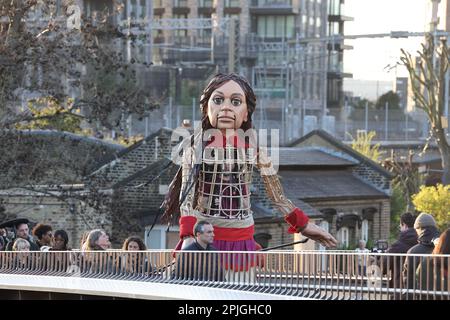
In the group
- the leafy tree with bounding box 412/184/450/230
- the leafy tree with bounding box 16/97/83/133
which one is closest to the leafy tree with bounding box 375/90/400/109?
the leafy tree with bounding box 16/97/83/133

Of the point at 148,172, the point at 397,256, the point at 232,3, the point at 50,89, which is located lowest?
the point at 148,172

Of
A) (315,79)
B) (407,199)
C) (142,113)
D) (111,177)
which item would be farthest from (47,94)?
(315,79)

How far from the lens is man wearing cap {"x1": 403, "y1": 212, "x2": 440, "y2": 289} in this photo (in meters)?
10.9

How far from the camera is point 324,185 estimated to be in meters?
38.6

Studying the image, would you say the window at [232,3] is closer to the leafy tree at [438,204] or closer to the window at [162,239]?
the leafy tree at [438,204]

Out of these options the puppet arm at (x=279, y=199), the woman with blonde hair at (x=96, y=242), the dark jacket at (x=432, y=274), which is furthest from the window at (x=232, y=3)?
the dark jacket at (x=432, y=274)

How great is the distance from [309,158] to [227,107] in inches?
1000

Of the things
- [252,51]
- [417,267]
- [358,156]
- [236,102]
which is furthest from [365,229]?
[252,51]

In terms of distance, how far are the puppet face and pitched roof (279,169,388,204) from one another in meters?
19.6

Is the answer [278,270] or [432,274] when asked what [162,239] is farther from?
[432,274]

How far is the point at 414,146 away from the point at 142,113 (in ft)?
134

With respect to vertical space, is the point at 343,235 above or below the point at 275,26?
below

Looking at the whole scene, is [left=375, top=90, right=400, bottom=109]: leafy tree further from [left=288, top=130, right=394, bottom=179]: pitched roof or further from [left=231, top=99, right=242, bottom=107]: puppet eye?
[left=231, top=99, right=242, bottom=107]: puppet eye
